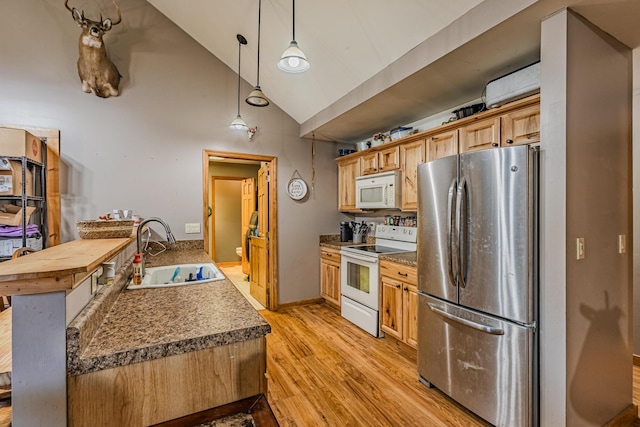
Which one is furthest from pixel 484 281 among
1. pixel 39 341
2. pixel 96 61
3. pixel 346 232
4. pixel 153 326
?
pixel 96 61

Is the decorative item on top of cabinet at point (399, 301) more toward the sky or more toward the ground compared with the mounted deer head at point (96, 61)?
more toward the ground

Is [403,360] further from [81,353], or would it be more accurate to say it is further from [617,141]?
[81,353]

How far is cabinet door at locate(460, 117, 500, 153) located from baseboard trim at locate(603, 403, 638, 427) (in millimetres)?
1851

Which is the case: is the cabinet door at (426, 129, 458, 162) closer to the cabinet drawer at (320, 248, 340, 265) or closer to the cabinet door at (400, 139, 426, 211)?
the cabinet door at (400, 139, 426, 211)

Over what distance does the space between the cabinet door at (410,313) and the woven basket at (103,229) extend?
7.30 feet

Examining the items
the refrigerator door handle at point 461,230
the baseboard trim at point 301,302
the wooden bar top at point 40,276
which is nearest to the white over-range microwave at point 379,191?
the refrigerator door handle at point 461,230

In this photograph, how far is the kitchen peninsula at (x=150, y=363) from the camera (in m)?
0.89

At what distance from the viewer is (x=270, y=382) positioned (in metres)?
2.38

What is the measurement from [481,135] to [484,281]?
1.22m

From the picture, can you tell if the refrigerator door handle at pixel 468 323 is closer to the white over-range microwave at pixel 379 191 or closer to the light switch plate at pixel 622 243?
the light switch plate at pixel 622 243

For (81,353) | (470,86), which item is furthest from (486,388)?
(470,86)

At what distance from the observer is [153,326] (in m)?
1.16

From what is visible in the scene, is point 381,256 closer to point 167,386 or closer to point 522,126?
point 522,126

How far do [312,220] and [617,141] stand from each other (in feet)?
10.2
